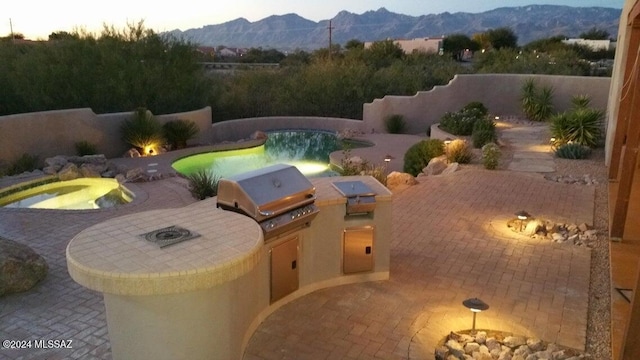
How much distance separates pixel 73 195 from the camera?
1150cm

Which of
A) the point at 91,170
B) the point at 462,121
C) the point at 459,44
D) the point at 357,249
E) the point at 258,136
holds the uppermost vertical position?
the point at 459,44

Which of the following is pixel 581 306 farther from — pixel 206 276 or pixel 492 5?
pixel 492 5

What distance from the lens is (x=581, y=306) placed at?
546 cm

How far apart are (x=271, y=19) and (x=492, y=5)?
68096 mm

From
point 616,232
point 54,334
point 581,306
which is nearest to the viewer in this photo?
point 54,334

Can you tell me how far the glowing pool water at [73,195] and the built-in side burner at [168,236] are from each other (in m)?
7.13

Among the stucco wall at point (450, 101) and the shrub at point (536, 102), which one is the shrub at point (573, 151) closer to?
the shrub at point (536, 102)

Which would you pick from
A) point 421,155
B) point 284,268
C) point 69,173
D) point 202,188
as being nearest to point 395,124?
point 421,155

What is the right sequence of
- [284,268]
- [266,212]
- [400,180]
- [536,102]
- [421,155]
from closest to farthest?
[266,212] < [284,268] < [400,180] < [421,155] < [536,102]

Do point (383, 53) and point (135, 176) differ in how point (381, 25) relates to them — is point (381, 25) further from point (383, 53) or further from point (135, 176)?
point (135, 176)

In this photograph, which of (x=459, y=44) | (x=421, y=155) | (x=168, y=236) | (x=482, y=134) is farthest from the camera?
(x=459, y=44)

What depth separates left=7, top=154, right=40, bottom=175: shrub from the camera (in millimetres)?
12484

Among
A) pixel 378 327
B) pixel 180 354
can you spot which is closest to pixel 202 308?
pixel 180 354

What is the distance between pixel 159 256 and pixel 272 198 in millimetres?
1381
